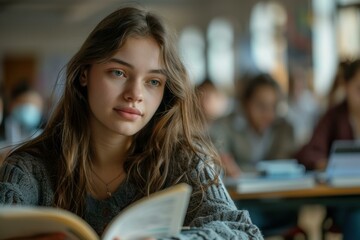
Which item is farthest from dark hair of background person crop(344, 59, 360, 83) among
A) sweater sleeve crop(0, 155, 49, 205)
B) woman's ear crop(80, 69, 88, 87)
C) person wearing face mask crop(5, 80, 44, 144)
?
sweater sleeve crop(0, 155, 49, 205)

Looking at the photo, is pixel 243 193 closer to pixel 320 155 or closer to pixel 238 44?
pixel 320 155

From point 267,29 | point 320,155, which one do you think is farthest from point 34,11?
point 320,155

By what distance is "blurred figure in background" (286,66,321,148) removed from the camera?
787 cm

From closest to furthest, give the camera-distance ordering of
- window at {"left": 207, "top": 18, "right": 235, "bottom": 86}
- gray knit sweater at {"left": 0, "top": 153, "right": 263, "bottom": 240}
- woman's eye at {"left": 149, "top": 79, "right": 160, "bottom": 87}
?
gray knit sweater at {"left": 0, "top": 153, "right": 263, "bottom": 240}
woman's eye at {"left": 149, "top": 79, "right": 160, "bottom": 87}
window at {"left": 207, "top": 18, "right": 235, "bottom": 86}

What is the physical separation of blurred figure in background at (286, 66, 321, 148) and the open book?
252 inches

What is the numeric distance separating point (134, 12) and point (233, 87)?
37.9 feet

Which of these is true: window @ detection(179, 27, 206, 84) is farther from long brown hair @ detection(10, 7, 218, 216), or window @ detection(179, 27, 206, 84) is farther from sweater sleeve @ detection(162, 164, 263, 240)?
sweater sleeve @ detection(162, 164, 263, 240)

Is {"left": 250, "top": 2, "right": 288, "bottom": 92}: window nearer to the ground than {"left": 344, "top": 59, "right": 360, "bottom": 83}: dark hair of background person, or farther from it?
nearer to the ground

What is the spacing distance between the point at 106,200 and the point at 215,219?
0.29 meters

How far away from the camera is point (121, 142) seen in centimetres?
166

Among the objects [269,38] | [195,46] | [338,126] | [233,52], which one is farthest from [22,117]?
[195,46]

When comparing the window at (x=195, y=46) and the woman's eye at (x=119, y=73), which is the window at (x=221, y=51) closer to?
the window at (x=195, y=46)

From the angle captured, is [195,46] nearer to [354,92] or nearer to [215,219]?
[354,92]

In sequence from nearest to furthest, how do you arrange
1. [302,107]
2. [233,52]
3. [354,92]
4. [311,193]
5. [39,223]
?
[39,223] → [311,193] → [354,92] → [302,107] → [233,52]
